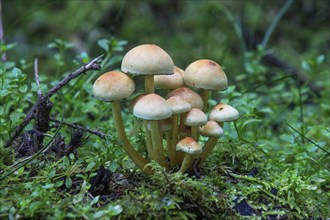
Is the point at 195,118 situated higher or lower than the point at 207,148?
higher

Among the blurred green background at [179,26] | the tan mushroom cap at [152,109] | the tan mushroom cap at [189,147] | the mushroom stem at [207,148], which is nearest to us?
the tan mushroom cap at [152,109]

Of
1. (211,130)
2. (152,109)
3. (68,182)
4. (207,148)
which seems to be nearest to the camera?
(152,109)

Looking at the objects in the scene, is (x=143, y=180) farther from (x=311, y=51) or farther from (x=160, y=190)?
(x=311, y=51)

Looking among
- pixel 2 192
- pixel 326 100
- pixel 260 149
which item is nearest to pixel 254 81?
pixel 326 100

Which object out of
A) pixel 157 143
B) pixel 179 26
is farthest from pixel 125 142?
pixel 179 26

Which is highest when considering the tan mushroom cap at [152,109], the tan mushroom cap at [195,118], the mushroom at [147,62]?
the mushroom at [147,62]

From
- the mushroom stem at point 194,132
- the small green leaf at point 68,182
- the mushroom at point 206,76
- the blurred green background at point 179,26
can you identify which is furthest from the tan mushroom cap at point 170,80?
the blurred green background at point 179,26

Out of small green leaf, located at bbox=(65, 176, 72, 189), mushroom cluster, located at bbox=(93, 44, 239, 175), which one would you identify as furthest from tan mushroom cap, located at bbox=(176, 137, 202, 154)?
small green leaf, located at bbox=(65, 176, 72, 189)

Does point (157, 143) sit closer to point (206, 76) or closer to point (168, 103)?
point (168, 103)

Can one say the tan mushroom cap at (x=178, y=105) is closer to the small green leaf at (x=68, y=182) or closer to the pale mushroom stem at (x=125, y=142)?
the pale mushroom stem at (x=125, y=142)
